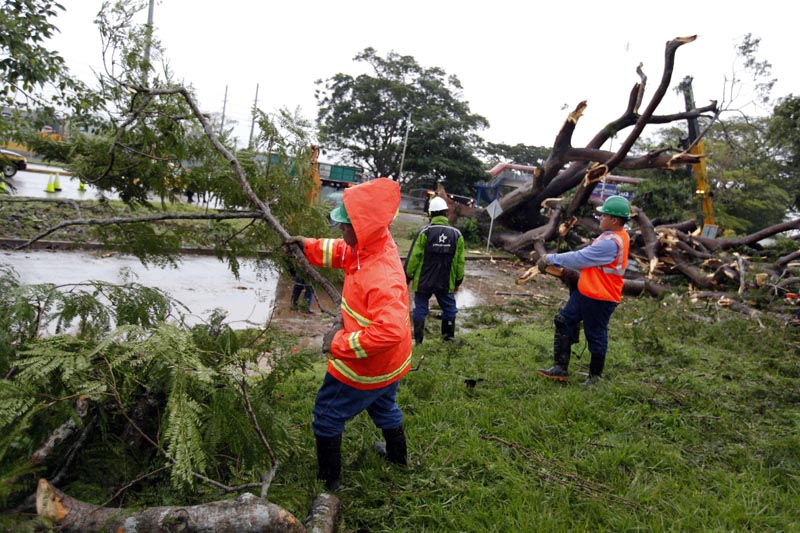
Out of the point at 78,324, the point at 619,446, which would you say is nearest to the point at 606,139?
the point at 619,446

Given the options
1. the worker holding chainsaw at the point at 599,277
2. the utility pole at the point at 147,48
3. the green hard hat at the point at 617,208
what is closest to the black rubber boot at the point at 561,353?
the worker holding chainsaw at the point at 599,277

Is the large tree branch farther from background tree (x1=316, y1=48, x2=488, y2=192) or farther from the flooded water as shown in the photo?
background tree (x1=316, y1=48, x2=488, y2=192)

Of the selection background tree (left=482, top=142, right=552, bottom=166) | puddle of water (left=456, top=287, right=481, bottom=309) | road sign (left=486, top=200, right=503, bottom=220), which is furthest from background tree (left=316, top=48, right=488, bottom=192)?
puddle of water (left=456, top=287, right=481, bottom=309)

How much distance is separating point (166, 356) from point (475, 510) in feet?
5.76

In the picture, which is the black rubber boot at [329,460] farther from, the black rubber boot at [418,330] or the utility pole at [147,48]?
the black rubber boot at [418,330]

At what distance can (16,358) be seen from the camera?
2.39 metres

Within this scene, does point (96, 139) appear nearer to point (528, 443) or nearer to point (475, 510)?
point (475, 510)

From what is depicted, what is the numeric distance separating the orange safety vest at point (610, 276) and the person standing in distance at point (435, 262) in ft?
6.23

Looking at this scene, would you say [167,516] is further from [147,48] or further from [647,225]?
[647,225]

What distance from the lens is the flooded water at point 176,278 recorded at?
7152 millimetres

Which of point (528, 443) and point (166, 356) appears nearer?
point (166, 356)

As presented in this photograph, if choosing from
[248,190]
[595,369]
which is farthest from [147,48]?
[595,369]

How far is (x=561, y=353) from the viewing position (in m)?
4.82

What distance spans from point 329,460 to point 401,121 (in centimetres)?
3551
